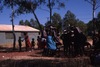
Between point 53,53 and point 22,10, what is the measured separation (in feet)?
50.4

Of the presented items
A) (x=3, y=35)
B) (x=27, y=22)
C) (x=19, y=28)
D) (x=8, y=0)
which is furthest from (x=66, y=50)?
(x=27, y=22)

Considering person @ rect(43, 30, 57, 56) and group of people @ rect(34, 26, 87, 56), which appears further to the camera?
person @ rect(43, 30, 57, 56)

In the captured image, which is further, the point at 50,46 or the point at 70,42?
the point at 70,42

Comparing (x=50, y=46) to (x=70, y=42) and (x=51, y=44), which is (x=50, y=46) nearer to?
(x=51, y=44)

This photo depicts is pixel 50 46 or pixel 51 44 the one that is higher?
pixel 51 44

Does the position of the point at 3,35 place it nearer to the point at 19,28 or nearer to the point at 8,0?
the point at 19,28

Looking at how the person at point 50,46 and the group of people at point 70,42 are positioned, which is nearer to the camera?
the group of people at point 70,42

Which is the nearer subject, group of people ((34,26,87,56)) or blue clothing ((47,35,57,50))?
group of people ((34,26,87,56))

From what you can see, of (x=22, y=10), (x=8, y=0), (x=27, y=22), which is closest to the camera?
(x=8, y=0)

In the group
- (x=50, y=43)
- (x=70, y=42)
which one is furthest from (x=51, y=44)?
(x=70, y=42)

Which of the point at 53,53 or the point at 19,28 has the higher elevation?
the point at 19,28

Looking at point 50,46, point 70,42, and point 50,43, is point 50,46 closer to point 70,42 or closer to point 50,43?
point 50,43

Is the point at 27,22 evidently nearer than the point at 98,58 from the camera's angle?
No

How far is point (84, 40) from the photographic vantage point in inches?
662
